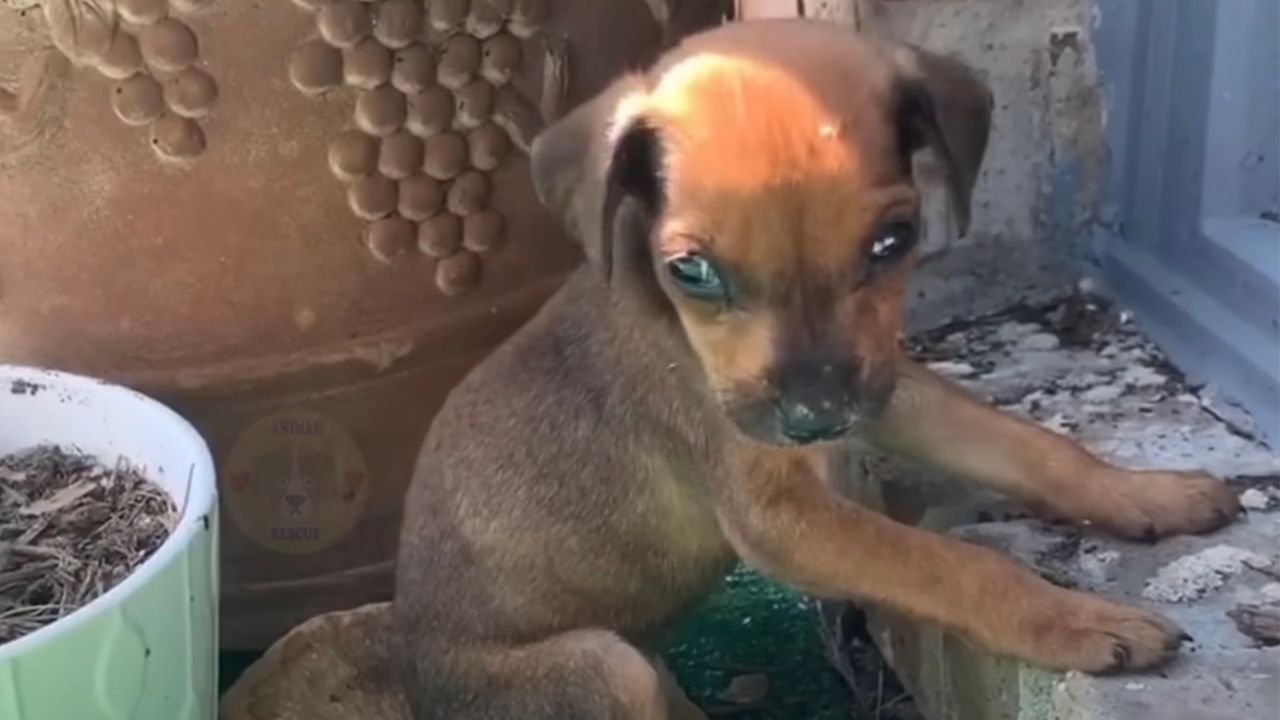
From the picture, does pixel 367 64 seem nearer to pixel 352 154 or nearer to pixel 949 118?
pixel 352 154

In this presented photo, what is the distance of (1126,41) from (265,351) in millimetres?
885

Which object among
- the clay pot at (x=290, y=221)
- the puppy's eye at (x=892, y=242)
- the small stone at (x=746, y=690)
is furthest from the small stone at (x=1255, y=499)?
the clay pot at (x=290, y=221)

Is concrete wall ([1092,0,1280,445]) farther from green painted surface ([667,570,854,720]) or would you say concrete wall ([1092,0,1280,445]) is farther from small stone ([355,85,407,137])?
small stone ([355,85,407,137])

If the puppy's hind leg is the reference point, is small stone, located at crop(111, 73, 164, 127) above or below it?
above

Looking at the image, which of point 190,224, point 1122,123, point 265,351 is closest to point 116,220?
point 190,224

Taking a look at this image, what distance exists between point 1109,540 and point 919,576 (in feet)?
0.65

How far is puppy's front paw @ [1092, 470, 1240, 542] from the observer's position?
4.92 feet

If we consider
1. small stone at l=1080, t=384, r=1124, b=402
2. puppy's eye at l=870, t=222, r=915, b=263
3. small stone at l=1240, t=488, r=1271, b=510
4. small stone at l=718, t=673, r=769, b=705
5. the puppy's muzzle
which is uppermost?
puppy's eye at l=870, t=222, r=915, b=263

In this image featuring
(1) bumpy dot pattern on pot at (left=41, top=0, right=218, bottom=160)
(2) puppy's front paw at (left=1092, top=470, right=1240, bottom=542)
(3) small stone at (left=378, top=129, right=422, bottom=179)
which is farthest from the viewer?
(3) small stone at (left=378, top=129, right=422, bottom=179)

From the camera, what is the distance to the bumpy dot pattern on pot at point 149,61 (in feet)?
5.32

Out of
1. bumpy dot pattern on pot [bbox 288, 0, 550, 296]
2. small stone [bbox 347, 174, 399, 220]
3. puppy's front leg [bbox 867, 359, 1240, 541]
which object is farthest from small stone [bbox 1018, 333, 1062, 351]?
small stone [bbox 347, 174, 399, 220]

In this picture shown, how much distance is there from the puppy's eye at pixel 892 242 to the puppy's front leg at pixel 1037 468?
0.28 m

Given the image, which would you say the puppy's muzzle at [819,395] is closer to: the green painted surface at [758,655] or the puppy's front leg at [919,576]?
the puppy's front leg at [919,576]

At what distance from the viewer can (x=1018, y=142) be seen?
70.5 inches
